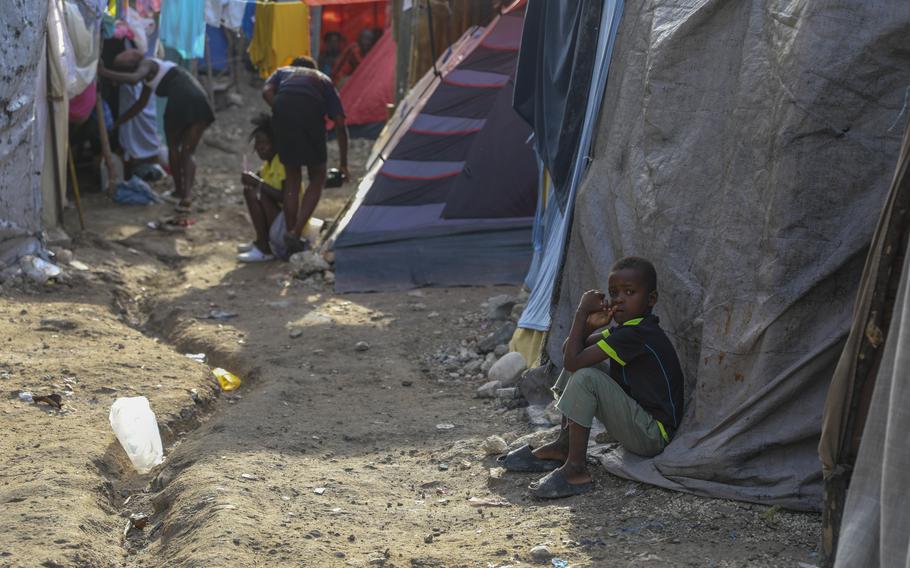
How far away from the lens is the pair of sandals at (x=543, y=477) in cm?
395

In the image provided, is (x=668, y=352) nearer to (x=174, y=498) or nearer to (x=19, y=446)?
(x=174, y=498)

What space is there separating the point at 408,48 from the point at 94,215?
3216 mm

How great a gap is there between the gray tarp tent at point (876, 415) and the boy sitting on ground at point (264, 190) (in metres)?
5.93

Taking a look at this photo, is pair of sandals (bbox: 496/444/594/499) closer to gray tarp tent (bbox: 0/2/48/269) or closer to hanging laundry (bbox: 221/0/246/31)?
gray tarp tent (bbox: 0/2/48/269)

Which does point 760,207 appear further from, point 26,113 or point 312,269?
point 26,113

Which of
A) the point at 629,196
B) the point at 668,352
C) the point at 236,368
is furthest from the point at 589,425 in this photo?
the point at 236,368

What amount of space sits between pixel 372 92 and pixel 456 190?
657cm

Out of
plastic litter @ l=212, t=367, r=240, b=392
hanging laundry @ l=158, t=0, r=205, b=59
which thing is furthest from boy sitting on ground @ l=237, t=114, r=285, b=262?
hanging laundry @ l=158, t=0, r=205, b=59

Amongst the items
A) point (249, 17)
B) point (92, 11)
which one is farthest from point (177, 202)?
point (249, 17)

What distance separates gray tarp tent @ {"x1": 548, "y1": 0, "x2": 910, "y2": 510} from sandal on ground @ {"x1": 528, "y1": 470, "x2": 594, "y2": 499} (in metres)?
0.13

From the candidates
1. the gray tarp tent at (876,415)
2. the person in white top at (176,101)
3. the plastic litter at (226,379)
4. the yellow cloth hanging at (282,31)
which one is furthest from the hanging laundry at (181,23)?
the gray tarp tent at (876,415)

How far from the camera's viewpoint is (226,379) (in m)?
5.96

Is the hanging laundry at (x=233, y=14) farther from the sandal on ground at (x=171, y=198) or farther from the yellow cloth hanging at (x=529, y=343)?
the yellow cloth hanging at (x=529, y=343)

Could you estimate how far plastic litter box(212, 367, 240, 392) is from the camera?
5.90 metres
